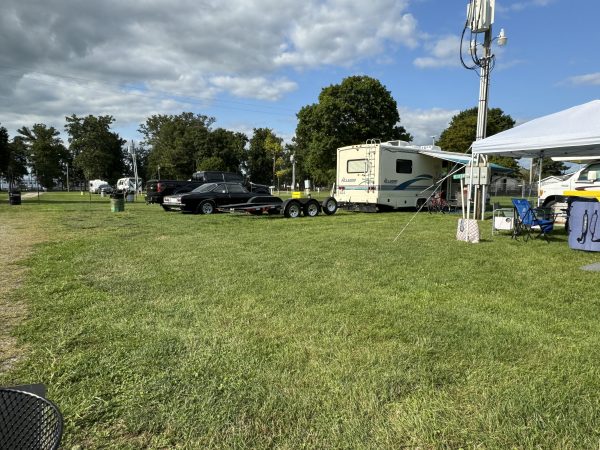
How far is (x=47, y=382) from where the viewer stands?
9.20 ft

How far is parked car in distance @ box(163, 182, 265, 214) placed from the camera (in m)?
16.0

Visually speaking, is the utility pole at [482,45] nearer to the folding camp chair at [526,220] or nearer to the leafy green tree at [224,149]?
the folding camp chair at [526,220]

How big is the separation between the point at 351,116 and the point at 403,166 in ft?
50.8

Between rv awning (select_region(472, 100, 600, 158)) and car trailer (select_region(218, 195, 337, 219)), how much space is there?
24.5ft

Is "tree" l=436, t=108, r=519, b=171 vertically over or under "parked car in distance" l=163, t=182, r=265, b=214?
over

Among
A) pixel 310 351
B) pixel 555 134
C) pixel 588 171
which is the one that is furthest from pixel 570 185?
pixel 310 351

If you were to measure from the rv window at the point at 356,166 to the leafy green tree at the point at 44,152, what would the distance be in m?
67.3

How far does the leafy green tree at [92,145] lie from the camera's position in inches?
2773

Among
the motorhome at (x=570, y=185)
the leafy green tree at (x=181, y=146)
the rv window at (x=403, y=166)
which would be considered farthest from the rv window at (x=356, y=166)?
the leafy green tree at (x=181, y=146)

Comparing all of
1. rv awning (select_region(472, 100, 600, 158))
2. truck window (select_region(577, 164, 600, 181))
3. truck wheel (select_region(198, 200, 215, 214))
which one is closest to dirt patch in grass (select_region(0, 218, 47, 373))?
truck wheel (select_region(198, 200, 215, 214))

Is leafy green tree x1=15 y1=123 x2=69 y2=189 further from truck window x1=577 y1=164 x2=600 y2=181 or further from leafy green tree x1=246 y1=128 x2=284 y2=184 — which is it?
truck window x1=577 y1=164 x2=600 y2=181

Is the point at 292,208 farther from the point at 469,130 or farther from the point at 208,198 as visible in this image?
the point at 469,130

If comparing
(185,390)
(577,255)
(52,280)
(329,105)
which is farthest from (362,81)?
(185,390)

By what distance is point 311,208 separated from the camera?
627 inches
